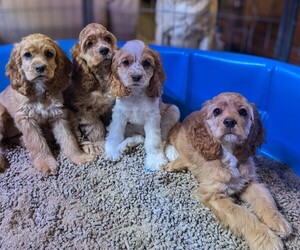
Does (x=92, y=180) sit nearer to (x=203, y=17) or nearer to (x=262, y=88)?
(x=262, y=88)

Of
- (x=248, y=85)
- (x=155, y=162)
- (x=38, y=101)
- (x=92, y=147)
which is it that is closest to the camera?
(x=38, y=101)

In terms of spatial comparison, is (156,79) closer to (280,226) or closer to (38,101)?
(38,101)

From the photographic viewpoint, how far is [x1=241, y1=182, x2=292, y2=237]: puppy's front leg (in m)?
1.69

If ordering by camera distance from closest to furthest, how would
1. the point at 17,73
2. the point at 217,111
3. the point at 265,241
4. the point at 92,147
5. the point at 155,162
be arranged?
the point at 265,241 < the point at 217,111 < the point at 17,73 < the point at 155,162 < the point at 92,147

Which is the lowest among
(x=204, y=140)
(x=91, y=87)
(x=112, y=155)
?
(x=112, y=155)

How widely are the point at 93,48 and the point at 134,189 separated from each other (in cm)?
77

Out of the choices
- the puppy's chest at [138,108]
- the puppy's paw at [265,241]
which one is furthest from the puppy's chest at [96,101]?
the puppy's paw at [265,241]

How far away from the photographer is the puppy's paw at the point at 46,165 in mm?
2020

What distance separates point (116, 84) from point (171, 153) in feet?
1.82

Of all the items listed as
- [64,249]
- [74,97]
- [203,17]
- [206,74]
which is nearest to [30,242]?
[64,249]

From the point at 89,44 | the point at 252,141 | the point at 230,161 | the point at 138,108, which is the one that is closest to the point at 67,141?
the point at 138,108

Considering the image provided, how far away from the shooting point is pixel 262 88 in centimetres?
243

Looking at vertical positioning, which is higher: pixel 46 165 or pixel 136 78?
pixel 136 78

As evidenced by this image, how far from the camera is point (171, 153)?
2139mm
